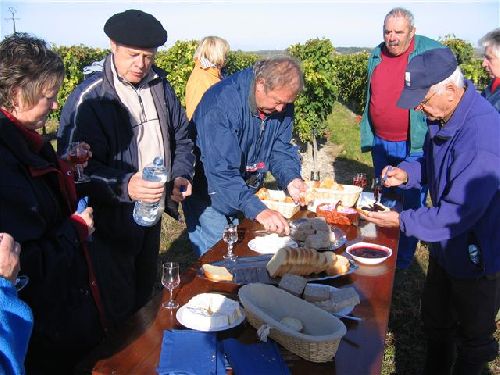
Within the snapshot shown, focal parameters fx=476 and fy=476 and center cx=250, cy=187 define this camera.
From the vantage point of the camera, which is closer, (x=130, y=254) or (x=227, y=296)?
Answer: (x=227, y=296)

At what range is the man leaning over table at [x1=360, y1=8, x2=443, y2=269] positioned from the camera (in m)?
4.84

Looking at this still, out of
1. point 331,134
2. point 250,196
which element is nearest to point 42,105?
point 250,196

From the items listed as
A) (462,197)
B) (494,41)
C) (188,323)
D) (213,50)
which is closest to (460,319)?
(462,197)

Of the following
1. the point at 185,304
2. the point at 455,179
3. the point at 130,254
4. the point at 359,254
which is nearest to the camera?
the point at 185,304

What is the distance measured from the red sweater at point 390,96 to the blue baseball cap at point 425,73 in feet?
8.51

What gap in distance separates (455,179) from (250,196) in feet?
3.88

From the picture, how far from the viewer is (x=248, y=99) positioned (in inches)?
123

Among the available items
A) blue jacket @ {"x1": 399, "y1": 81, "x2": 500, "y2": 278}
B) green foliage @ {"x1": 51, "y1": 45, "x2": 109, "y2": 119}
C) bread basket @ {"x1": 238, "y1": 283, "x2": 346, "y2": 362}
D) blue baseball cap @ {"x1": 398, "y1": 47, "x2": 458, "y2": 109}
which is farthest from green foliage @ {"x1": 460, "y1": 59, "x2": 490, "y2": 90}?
bread basket @ {"x1": 238, "y1": 283, "x2": 346, "y2": 362}

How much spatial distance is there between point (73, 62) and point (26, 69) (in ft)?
39.3

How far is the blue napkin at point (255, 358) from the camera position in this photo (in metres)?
1.61

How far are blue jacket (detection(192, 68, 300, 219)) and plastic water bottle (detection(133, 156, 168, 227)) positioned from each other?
18.3 inches

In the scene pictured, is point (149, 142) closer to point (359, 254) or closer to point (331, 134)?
point (359, 254)

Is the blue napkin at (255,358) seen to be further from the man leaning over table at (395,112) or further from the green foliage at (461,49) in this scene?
the green foliage at (461,49)

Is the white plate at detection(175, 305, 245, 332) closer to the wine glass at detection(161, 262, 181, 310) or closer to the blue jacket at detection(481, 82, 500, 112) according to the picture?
the wine glass at detection(161, 262, 181, 310)
